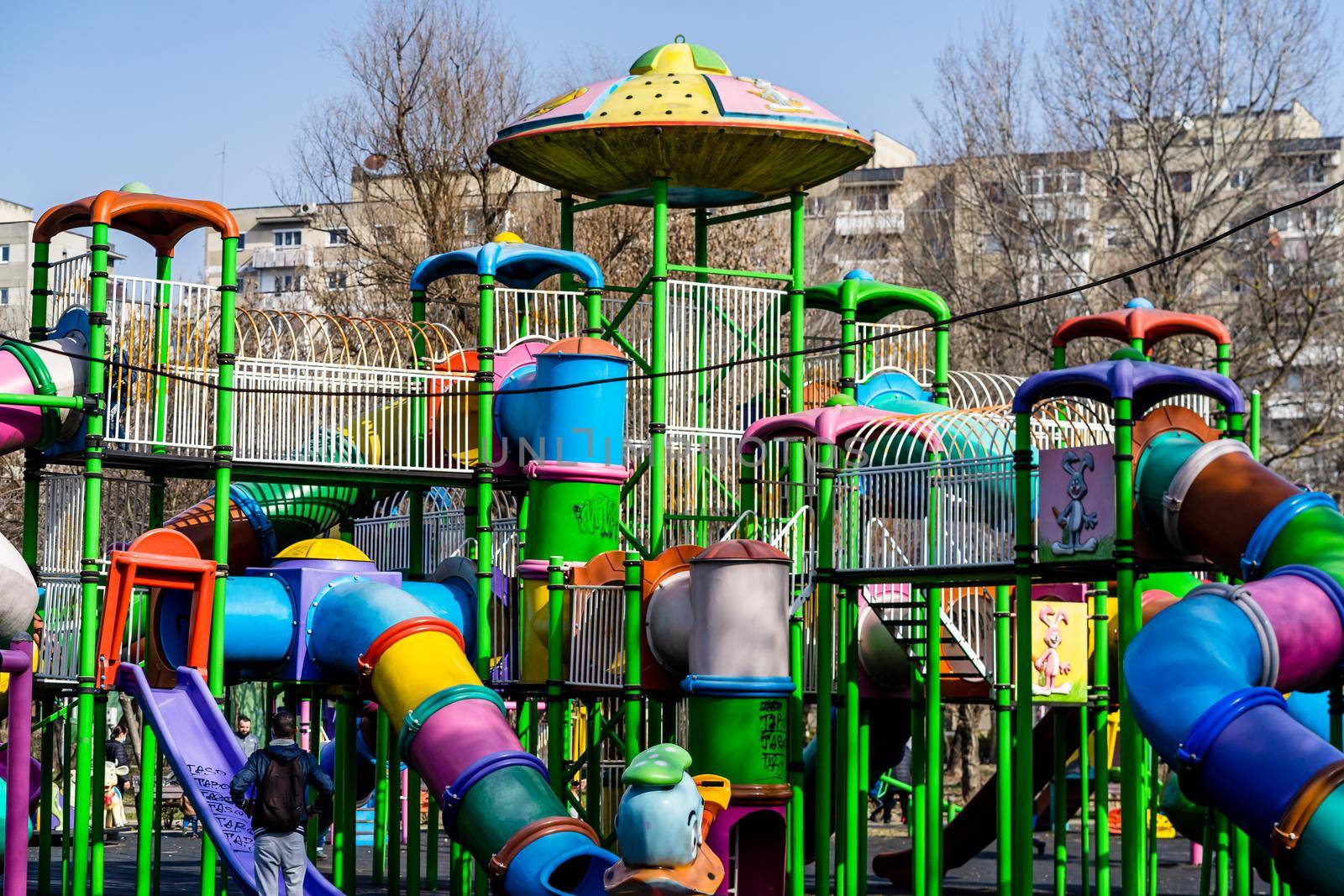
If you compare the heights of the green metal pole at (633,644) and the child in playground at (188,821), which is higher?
the green metal pole at (633,644)

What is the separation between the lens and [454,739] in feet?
A: 59.8

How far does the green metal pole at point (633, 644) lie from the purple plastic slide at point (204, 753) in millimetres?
3103

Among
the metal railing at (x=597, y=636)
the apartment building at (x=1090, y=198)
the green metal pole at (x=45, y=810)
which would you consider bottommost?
the green metal pole at (x=45, y=810)

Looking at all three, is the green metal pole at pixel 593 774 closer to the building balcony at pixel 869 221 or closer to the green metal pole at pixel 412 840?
the green metal pole at pixel 412 840

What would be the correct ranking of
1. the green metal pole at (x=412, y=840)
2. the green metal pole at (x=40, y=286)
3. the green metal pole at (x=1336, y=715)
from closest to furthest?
the green metal pole at (x=1336, y=715)
the green metal pole at (x=40, y=286)
the green metal pole at (x=412, y=840)

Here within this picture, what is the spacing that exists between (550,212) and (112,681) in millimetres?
22172

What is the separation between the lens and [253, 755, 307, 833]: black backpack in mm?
16500

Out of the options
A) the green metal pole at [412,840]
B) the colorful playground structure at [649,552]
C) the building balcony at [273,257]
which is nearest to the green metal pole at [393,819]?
the colorful playground structure at [649,552]

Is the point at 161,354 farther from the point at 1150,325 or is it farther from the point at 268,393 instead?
the point at 1150,325

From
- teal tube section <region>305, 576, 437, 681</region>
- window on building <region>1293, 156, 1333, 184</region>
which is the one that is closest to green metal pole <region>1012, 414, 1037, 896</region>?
teal tube section <region>305, 576, 437, 681</region>

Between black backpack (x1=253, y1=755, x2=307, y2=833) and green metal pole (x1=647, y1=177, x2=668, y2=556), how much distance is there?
6.42 meters

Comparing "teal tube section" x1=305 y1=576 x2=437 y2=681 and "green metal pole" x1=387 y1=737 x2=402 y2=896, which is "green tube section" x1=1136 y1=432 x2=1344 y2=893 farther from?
"green metal pole" x1=387 y1=737 x2=402 y2=896

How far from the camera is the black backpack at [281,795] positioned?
16.5 m

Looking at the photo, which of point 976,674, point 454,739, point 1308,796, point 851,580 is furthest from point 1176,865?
point 1308,796
